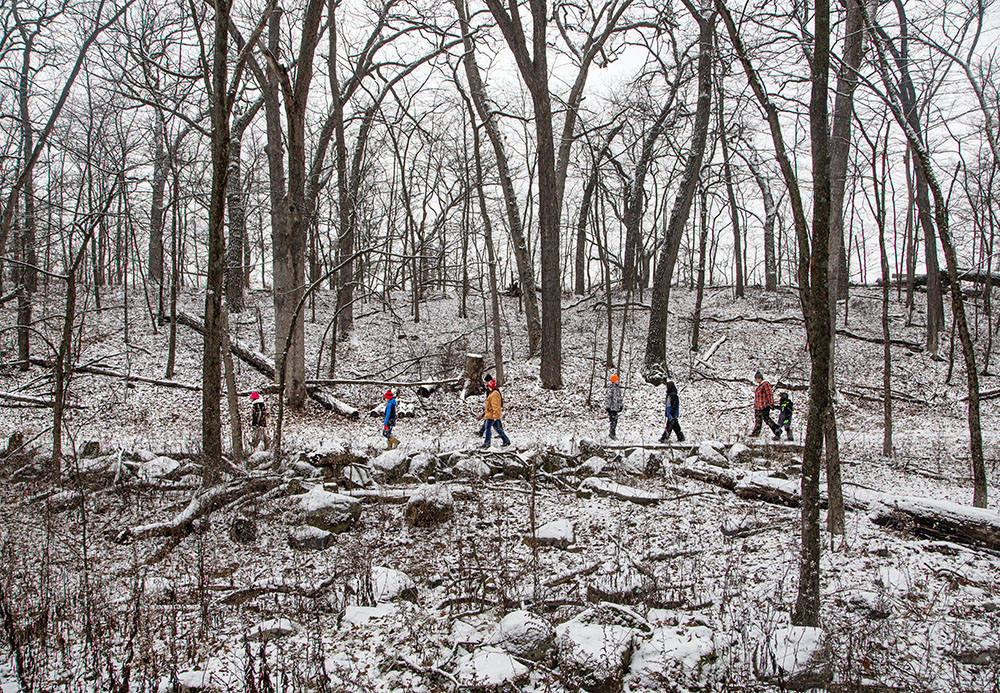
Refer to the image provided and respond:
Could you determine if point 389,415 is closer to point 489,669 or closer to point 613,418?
point 613,418

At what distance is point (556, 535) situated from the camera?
6.27 meters

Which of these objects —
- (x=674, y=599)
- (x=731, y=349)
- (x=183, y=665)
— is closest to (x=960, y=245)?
(x=731, y=349)

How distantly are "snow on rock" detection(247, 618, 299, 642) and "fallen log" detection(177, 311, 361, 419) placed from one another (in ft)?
26.8

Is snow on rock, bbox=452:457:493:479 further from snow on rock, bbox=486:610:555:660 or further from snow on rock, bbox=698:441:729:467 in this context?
snow on rock, bbox=486:610:555:660

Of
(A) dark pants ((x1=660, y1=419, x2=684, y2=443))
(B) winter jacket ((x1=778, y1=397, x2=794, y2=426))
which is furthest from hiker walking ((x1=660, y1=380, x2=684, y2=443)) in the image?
(B) winter jacket ((x1=778, y1=397, x2=794, y2=426))

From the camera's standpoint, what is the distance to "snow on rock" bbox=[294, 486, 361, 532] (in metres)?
6.57

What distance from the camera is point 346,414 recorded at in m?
13.2

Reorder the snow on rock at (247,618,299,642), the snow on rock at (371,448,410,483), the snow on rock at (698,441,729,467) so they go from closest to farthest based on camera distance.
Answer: the snow on rock at (247,618,299,642), the snow on rock at (371,448,410,483), the snow on rock at (698,441,729,467)

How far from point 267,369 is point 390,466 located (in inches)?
351

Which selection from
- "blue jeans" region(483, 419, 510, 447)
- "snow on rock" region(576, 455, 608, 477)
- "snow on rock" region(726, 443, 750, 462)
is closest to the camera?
"snow on rock" region(576, 455, 608, 477)

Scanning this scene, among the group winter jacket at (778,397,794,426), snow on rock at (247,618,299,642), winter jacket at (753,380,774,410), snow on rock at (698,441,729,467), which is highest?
winter jacket at (753,380,774,410)

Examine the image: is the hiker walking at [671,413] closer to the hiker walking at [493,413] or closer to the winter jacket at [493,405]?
the hiker walking at [493,413]

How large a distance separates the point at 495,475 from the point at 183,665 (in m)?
5.18

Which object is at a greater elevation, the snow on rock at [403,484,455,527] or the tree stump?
the tree stump
